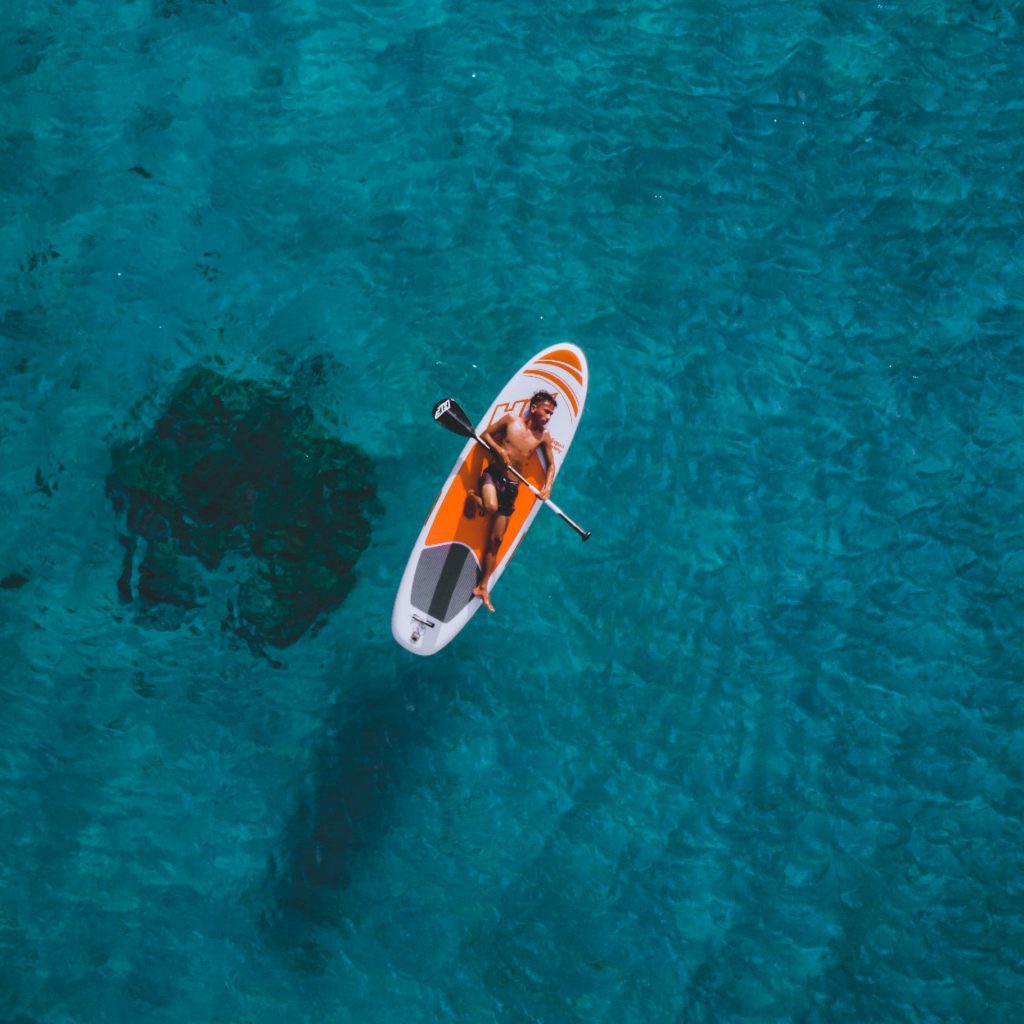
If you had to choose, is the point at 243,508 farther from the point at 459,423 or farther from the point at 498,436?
the point at 498,436

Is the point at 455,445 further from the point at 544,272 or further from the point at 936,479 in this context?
the point at 936,479

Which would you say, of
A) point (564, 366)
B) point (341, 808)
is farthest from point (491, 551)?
point (341, 808)

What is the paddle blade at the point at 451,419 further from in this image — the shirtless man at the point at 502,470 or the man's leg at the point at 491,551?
the man's leg at the point at 491,551

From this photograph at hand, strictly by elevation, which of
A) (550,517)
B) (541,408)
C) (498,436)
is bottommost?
(550,517)

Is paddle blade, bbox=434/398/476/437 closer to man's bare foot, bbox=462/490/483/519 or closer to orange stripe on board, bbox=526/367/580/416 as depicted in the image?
man's bare foot, bbox=462/490/483/519

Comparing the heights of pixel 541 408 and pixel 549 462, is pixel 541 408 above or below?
above

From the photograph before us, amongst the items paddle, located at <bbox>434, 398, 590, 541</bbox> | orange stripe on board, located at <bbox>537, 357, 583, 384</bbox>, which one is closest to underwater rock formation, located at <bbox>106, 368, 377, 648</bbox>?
paddle, located at <bbox>434, 398, 590, 541</bbox>

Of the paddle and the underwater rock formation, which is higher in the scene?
the paddle
